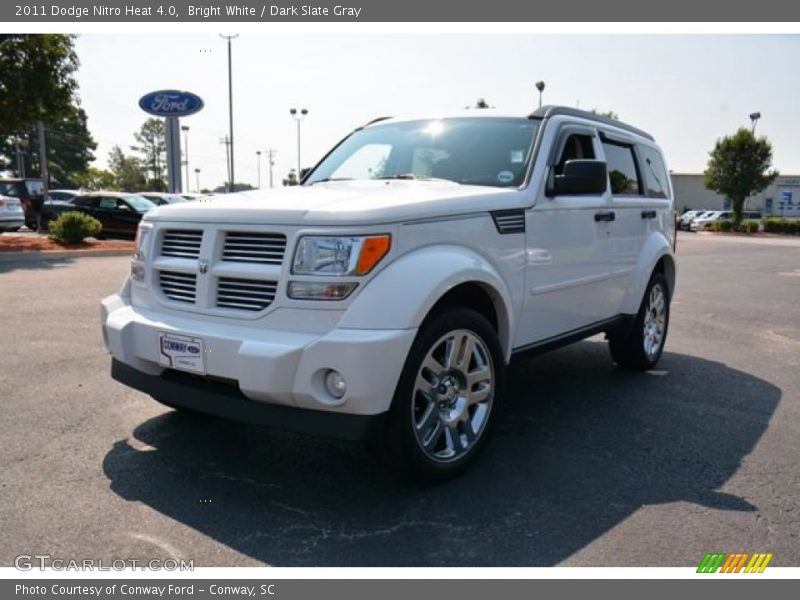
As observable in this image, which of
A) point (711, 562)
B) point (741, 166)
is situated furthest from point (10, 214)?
point (741, 166)

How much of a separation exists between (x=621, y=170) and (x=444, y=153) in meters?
1.76

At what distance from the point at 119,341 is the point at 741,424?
3.98m

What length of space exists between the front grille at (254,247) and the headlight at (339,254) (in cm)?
14

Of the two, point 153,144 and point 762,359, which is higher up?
point 153,144

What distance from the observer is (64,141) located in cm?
8919

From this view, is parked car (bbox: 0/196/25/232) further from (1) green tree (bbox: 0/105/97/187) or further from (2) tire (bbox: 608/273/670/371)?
(1) green tree (bbox: 0/105/97/187)

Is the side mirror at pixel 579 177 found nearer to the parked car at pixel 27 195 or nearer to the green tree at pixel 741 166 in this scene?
the parked car at pixel 27 195

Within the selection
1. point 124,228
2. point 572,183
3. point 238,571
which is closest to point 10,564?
point 238,571

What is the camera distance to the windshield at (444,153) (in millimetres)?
4387

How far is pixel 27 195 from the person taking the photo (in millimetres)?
25031

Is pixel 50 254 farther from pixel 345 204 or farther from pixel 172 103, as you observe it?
pixel 345 204

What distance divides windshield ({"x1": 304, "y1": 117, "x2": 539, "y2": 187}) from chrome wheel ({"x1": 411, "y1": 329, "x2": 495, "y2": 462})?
117 cm

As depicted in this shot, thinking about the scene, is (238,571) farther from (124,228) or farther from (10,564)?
(124,228)

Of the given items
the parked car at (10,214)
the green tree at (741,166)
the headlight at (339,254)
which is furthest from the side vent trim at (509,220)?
the green tree at (741,166)
